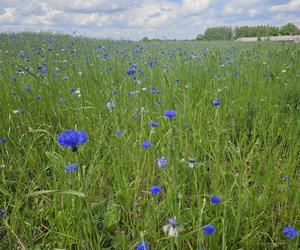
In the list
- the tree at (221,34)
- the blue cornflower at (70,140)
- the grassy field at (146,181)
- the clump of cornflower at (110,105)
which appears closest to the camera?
the blue cornflower at (70,140)

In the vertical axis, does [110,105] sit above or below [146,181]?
above

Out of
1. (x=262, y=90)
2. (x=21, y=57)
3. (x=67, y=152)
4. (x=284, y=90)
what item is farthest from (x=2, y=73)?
(x=284, y=90)


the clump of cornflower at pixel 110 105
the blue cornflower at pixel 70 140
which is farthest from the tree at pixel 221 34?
the blue cornflower at pixel 70 140

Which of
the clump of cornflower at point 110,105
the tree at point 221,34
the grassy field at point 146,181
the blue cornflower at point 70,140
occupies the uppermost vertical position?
the tree at point 221,34

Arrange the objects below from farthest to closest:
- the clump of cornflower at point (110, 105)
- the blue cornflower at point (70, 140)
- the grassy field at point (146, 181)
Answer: the clump of cornflower at point (110, 105) < the grassy field at point (146, 181) < the blue cornflower at point (70, 140)

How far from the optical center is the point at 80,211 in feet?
3.51

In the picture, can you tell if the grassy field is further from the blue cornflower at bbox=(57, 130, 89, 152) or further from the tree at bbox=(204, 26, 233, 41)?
the tree at bbox=(204, 26, 233, 41)

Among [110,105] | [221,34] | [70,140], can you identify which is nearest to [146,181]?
[110,105]

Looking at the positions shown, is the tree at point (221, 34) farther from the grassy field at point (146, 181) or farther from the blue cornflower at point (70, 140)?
Result: the blue cornflower at point (70, 140)

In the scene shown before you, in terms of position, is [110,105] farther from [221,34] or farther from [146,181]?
[221,34]

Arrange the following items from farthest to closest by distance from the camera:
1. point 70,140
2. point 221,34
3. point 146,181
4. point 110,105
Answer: point 221,34 → point 110,105 → point 146,181 → point 70,140

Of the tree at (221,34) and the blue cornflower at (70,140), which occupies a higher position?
the tree at (221,34)

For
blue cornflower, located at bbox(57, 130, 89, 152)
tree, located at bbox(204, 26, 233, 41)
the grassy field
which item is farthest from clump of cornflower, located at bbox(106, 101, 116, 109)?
tree, located at bbox(204, 26, 233, 41)

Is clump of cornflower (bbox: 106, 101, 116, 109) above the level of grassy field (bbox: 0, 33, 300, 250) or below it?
above
